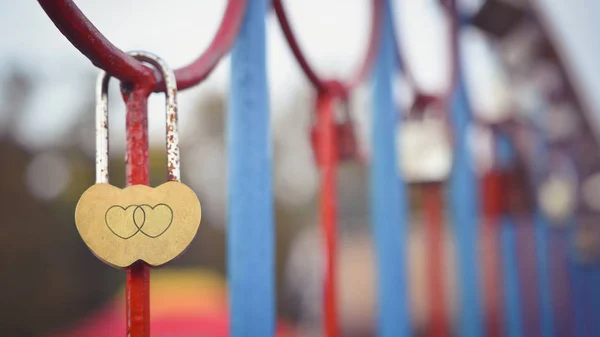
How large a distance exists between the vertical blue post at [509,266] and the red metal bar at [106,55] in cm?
162

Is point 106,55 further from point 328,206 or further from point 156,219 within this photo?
point 328,206

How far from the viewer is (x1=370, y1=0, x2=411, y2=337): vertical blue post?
39.7 inches

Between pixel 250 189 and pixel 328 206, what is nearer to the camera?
pixel 250 189

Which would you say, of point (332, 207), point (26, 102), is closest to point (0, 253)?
point (26, 102)

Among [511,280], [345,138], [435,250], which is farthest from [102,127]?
[511,280]

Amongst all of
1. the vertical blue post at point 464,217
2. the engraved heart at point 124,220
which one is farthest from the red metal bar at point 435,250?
the engraved heart at point 124,220

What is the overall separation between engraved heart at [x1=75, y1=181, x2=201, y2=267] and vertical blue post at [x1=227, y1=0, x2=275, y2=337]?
242 millimetres

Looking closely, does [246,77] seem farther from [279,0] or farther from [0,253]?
[0,253]

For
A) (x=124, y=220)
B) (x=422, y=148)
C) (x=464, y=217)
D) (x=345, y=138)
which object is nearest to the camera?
(x=124, y=220)

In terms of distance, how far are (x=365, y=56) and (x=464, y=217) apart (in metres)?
0.72

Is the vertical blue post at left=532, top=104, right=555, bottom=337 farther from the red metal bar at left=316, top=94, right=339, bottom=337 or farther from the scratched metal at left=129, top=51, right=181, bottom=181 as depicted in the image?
the scratched metal at left=129, top=51, right=181, bottom=181

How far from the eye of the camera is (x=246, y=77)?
55 centimetres

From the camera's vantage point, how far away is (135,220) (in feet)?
0.93

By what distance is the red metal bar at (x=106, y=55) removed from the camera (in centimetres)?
28
